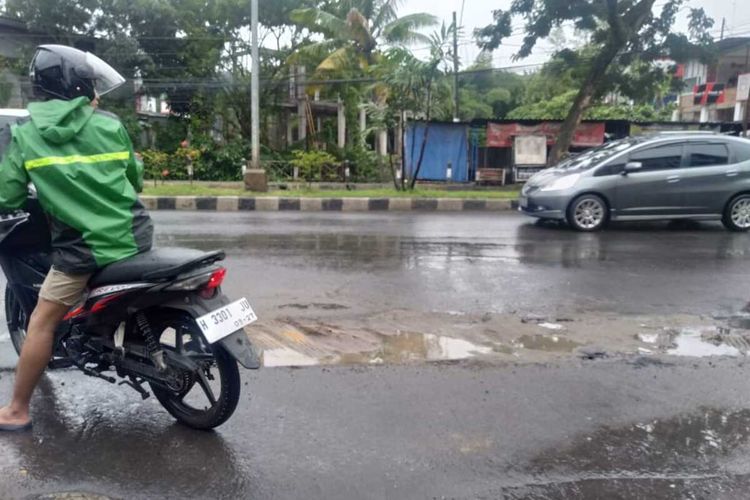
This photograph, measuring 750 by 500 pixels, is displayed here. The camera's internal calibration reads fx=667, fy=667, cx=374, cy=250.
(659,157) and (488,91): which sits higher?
(488,91)

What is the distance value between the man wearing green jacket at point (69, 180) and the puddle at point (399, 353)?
1.40 meters

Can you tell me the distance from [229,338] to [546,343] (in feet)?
8.24

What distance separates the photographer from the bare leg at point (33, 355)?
305cm

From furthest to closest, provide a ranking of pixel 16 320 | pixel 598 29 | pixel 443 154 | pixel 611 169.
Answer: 1. pixel 443 154
2. pixel 598 29
3. pixel 611 169
4. pixel 16 320

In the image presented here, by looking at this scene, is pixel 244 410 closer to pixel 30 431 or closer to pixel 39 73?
pixel 30 431

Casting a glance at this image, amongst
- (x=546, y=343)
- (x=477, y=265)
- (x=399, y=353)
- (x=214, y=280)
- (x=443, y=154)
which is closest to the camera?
(x=214, y=280)

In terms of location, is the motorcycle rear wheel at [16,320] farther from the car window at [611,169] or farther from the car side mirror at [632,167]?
the car side mirror at [632,167]

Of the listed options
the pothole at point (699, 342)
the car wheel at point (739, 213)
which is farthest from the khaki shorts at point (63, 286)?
the car wheel at point (739, 213)

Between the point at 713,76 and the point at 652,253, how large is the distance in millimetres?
33712

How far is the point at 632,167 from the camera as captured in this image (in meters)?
9.95

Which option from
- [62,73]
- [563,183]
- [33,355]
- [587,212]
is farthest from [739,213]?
[33,355]

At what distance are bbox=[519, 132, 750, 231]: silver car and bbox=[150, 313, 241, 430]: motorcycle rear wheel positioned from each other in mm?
7802

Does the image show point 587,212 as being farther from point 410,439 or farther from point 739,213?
point 410,439

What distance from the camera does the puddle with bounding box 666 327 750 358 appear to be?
4496mm
